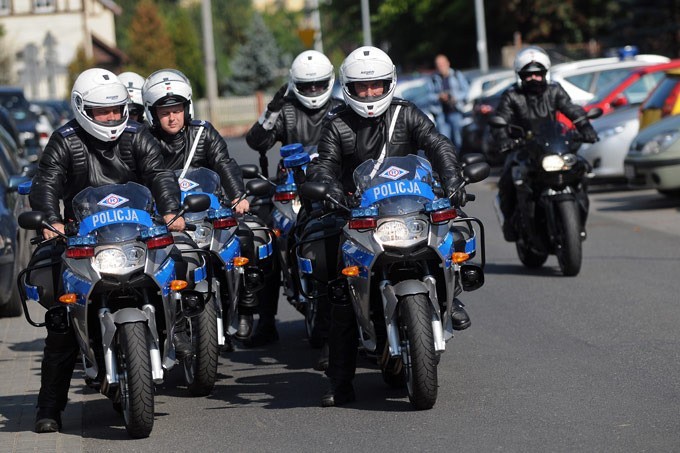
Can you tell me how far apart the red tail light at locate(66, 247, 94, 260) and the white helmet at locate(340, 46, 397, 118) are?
1890 mm

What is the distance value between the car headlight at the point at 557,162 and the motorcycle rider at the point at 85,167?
513cm

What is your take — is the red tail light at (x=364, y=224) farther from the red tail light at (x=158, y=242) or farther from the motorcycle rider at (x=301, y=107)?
the motorcycle rider at (x=301, y=107)

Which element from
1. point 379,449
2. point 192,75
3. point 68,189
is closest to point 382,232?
point 379,449

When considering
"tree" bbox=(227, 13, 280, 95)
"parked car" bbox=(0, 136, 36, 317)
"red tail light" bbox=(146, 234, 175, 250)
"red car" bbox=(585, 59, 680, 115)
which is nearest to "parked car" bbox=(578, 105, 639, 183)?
"red car" bbox=(585, 59, 680, 115)

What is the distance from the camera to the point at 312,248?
8203 mm

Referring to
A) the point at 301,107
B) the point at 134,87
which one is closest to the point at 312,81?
the point at 301,107

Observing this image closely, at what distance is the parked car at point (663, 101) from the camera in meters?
19.2

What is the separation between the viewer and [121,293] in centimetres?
740

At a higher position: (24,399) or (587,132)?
(587,132)

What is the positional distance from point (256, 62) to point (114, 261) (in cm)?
7552

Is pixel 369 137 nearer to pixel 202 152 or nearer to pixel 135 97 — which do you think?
pixel 202 152

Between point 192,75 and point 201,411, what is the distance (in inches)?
3256

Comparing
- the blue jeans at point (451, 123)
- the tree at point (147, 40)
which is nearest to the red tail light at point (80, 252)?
the blue jeans at point (451, 123)

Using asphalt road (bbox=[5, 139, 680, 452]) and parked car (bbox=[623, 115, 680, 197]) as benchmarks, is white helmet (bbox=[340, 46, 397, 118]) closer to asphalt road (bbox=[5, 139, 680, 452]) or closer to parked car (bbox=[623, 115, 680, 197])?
asphalt road (bbox=[5, 139, 680, 452])
